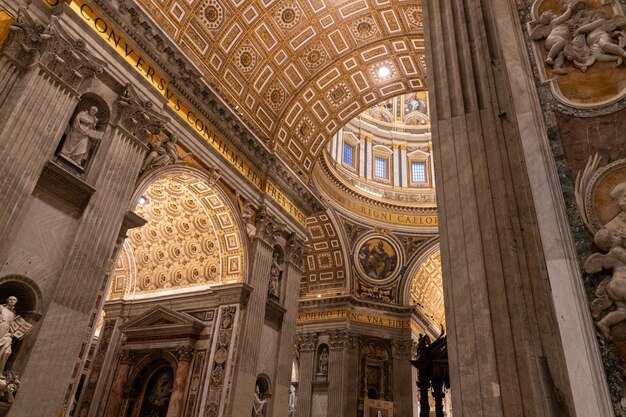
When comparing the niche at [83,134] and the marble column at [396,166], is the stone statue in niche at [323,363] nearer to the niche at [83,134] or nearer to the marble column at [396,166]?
the marble column at [396,166]

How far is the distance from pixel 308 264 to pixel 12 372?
47.5 ft

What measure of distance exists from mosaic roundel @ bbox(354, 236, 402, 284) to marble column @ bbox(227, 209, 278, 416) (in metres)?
9.18

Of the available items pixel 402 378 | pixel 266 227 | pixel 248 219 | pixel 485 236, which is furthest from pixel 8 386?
pixel 402 378

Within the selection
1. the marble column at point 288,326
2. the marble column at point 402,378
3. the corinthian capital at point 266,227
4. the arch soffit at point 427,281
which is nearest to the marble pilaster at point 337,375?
the marble column at point 402,378

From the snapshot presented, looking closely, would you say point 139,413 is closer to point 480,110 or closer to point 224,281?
point 224,281

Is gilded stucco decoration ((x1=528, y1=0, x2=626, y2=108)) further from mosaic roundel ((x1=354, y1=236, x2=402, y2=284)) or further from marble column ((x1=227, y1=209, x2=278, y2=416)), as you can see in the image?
mosaic roundel ((x1=354, y1=236, x2=402, y2=284))

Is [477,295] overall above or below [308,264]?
below

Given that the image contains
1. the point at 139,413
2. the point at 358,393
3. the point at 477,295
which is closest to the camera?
the point at 477,295

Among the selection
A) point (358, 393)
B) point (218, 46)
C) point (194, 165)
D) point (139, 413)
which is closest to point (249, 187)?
point (194, 165)

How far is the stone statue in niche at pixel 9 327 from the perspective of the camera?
17.9 ft

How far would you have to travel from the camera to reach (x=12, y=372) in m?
5.52

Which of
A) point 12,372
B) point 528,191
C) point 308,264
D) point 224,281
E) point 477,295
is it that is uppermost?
point 308,264

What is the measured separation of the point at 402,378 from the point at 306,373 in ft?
12.5

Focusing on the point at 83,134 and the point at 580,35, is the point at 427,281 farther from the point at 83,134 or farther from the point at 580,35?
the point at 580,35
